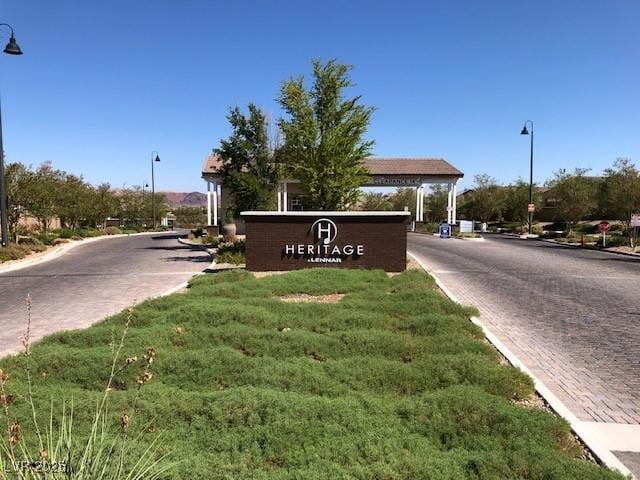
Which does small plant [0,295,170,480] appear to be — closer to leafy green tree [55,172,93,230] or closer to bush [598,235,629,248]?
bush [598,235,629,248]

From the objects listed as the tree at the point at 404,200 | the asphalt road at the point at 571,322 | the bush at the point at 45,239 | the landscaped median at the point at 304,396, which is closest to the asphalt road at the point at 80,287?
the landscaped median at the point at 304,396

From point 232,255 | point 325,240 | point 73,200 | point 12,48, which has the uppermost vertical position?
point 12,48

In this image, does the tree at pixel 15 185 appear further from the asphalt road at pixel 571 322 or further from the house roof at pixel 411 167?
the house roof at pixel 411 167

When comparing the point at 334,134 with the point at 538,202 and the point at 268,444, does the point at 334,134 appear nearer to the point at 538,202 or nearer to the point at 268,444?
the point at 268,444

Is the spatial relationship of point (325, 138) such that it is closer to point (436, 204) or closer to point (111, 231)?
point (111, 231)

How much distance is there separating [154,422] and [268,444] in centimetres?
111

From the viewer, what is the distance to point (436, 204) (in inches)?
2327

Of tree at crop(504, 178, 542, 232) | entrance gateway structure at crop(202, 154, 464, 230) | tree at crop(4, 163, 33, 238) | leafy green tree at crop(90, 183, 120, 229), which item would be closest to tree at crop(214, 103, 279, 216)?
tree at crop(4, 163, 33, 238)

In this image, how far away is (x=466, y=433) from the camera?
402cm

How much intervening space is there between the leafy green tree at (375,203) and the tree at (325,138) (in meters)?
42.7

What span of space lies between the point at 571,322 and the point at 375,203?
56.5 metres

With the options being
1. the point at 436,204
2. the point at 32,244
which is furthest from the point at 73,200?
the point at 436,204

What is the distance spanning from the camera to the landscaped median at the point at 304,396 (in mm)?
3564

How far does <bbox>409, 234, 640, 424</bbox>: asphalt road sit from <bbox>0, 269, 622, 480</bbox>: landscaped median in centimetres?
71
